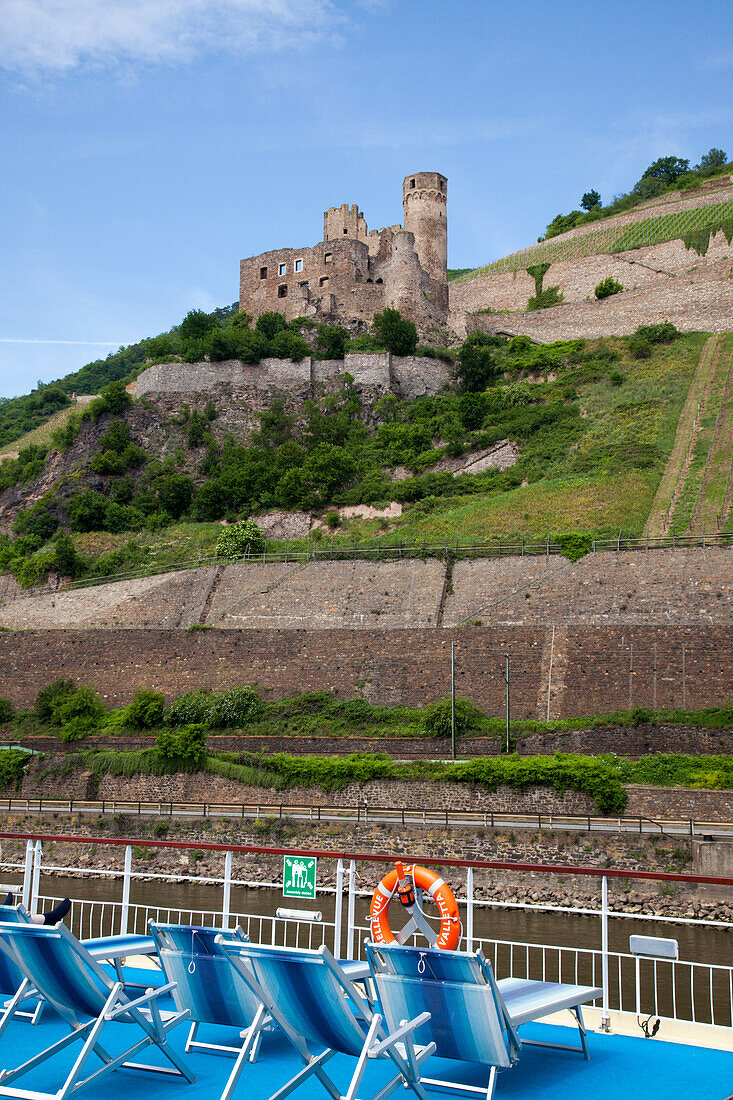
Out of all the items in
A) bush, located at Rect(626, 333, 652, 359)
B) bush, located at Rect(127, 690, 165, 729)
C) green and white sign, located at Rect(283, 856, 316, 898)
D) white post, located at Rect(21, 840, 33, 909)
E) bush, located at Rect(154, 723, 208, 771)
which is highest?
bush, located at Rect(626, 333, 652, 359)

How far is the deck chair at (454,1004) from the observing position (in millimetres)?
5641

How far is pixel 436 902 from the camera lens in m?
6.59

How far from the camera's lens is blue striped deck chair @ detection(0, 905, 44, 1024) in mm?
6586

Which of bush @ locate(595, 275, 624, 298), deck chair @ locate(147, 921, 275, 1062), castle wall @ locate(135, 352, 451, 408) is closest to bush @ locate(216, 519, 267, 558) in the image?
castle wall @ locate(135, 352, 451, 408)

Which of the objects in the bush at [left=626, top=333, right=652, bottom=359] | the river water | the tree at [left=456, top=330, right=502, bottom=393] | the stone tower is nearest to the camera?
the river water

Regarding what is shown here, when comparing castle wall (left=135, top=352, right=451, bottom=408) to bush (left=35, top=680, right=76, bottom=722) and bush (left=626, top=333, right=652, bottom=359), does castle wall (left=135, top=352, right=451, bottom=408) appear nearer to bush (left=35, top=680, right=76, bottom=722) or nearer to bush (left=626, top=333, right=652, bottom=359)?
bush (left=626, top=333, right=652, bottom=359)

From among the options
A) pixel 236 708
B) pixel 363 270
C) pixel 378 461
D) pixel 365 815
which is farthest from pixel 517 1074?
pixel 363 270

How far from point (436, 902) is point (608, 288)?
62931 millimetres

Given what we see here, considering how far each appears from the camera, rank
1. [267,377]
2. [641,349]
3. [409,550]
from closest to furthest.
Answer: [409,550]
[641,349]
[267,377]

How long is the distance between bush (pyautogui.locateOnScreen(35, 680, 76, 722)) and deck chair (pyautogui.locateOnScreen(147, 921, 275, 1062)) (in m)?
30.4

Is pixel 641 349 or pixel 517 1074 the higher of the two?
pixel 641 349

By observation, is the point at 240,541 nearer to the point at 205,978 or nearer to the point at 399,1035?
the point at 205,978

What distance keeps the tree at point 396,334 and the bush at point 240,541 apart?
19.8 m

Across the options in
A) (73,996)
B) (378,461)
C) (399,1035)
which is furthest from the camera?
(378,461)
